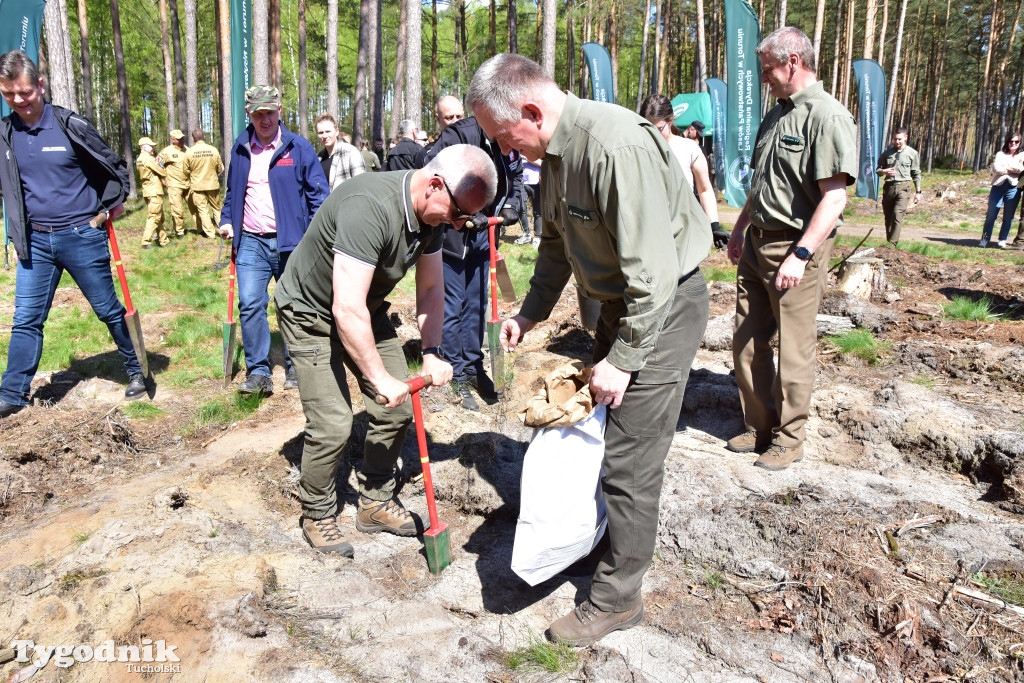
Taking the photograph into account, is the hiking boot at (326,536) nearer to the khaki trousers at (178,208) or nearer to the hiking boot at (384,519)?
the hiking boot at (384,519)

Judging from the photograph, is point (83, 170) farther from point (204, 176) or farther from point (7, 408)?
point (204, 176)

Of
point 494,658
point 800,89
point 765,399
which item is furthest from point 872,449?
point 494,658

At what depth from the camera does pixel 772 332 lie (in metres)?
4.20

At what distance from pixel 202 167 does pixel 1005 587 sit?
12.5 meters

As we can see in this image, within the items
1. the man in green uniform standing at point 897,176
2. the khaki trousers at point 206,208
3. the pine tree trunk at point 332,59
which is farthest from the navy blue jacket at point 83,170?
the pine tree trunk at point 332,59

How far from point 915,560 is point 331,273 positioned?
272 cm

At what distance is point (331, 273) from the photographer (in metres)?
3.11

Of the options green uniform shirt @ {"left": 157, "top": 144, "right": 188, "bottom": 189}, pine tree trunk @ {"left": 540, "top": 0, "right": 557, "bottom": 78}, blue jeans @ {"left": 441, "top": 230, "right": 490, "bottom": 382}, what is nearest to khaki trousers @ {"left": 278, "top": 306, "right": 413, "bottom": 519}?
blue jeans @ {"left": 441, "top": 230, "right": 490, "bottom": 382}

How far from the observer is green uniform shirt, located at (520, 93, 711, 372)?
2230 mm

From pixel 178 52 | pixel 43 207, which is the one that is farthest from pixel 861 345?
pixel 178 52

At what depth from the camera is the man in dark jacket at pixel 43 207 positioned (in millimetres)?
4750

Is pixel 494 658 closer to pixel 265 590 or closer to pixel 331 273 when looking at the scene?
pixel 265 590

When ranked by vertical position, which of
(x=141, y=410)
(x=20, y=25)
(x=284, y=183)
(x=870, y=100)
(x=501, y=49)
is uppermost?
(x=501, y=49)

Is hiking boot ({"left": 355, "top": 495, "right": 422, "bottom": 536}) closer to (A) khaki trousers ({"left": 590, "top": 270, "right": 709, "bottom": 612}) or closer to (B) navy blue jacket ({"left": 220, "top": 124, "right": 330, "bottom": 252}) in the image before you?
(A) khaki trousers ({"left": 590, "top": 270, "right": 709, "bottom": 612})
